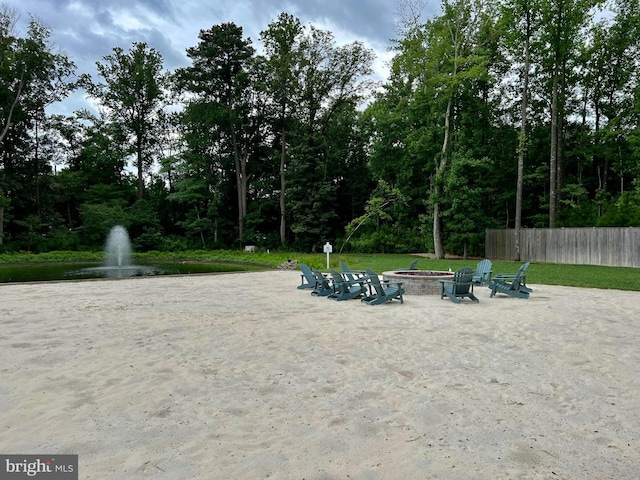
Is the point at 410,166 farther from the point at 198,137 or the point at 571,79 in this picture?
the point at 198,137

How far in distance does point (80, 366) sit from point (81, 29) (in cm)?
1845

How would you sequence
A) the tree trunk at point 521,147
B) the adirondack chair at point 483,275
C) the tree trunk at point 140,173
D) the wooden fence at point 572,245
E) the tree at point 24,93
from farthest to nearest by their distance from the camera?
the tree trunk at point 140,173, the tree at point 24,93, the tree trunk at point 521,147, the wooden fence at point 572,245, the adirondack chair at point 483,275

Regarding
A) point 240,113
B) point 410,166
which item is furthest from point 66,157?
point 410,166

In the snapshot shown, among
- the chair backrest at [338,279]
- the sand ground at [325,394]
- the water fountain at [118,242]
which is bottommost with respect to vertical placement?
the sand ground at [325,394]

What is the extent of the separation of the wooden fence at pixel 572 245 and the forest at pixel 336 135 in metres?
1.51

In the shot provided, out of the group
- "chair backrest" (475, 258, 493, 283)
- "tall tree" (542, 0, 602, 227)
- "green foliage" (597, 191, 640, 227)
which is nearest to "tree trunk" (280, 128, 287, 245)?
"tall tree" (542, 0, 602, 227)

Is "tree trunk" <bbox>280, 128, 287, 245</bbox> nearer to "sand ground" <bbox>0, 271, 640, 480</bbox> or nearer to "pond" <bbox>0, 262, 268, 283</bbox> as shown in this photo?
"pond" <bbox>0, 262, 268, 283</bbox>

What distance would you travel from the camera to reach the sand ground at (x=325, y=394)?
8.71 feet

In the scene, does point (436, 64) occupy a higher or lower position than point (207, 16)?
lower

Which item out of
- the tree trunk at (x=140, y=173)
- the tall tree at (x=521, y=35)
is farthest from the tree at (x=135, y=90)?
the tall tree at (x=521, y=35)

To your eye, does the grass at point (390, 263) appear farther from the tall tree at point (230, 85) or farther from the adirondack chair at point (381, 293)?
the tall tree at point (230, 85)

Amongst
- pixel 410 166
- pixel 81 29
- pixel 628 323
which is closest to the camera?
pixel 628 323

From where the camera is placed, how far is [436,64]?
2517 cm

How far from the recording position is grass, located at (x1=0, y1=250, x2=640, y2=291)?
13.0 meters
